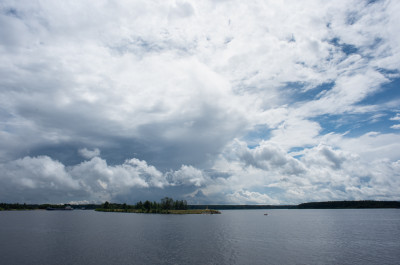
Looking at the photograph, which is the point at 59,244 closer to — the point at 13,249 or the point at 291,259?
the point at 13,249

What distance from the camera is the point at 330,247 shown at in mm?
82500

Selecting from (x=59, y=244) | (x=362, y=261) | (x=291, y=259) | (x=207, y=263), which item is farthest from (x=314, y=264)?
(x=59, y=244)

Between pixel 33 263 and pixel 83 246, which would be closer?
pixel 33 263

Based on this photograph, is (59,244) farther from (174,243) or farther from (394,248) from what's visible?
(394,248)

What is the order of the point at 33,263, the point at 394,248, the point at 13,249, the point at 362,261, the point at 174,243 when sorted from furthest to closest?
the point at 174,243
the point at 394,248
the point at 13,249
the point at 362,261
the point at 33,263

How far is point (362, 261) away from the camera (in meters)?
63.7

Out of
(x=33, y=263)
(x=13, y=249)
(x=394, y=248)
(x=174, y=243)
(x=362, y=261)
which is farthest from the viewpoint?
(x=174, y=243)

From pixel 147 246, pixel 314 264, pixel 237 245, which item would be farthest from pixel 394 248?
pixel 147 246

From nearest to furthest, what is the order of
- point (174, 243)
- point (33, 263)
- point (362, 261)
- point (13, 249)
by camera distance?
Answer: point (33, 263) < point (362, 261) < point (13, 249) < point (174, 243)

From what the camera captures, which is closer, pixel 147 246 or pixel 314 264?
pixel 314 264

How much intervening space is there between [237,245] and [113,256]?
40.1 m

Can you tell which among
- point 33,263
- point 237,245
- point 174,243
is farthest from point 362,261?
point 33,263

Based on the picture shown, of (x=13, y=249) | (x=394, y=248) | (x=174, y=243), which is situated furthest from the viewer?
(x=174, y=243)

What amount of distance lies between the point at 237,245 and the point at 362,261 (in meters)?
35.9
